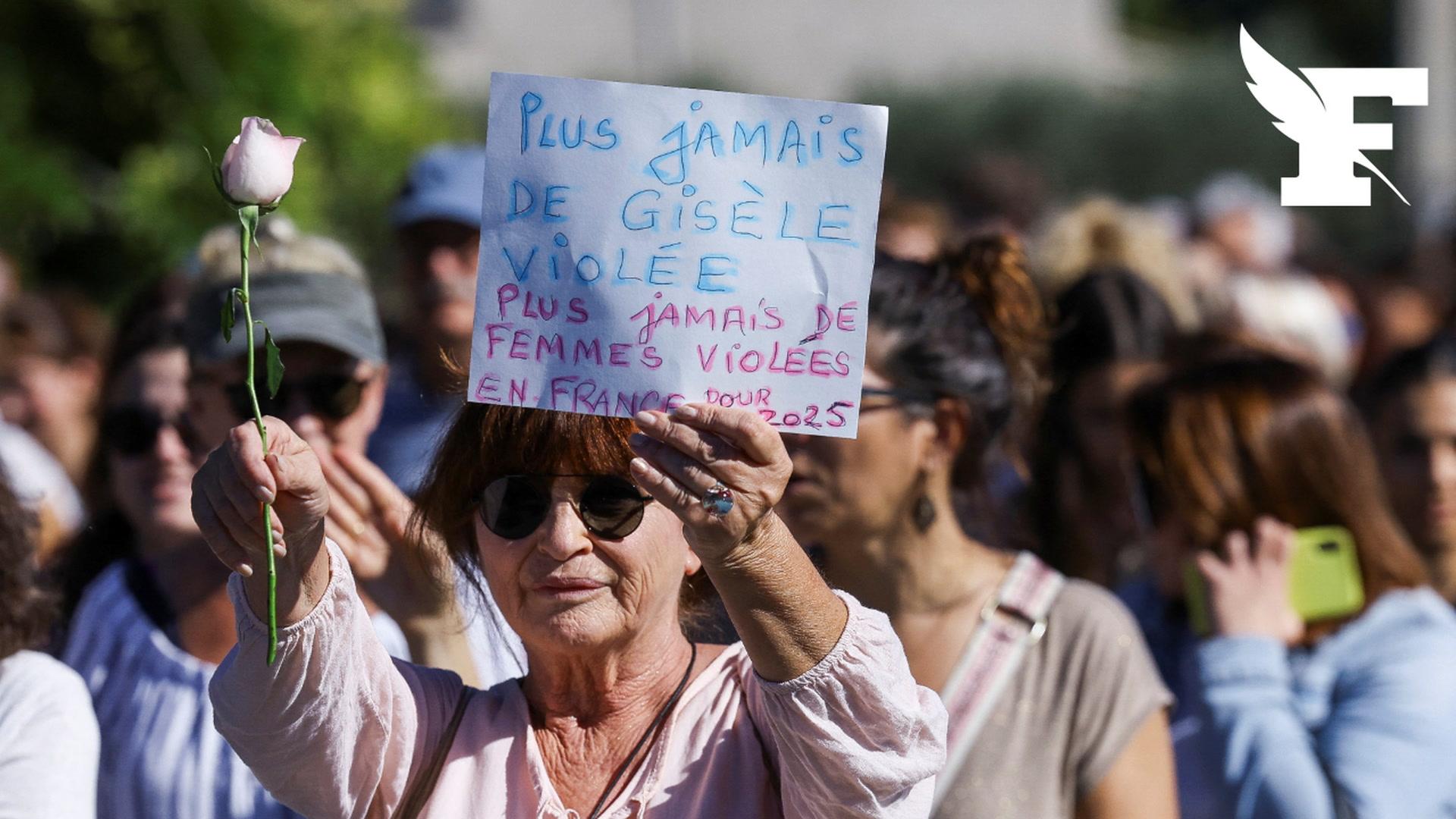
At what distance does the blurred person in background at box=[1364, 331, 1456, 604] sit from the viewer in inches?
162

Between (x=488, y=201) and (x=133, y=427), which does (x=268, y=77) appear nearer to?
(x=133, y=427)

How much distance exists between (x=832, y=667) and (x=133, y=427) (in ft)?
7.42

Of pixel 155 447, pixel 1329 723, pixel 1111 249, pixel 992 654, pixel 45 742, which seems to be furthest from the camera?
pixel 1111 249

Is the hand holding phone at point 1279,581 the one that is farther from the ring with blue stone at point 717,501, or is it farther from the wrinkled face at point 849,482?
the ring with blue stone at point 717,501

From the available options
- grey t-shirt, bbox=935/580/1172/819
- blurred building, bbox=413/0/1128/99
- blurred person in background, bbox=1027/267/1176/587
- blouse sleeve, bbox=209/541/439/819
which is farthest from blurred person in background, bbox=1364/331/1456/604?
blurred building, bbox=413/0/1128/99

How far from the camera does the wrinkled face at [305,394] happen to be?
305cm

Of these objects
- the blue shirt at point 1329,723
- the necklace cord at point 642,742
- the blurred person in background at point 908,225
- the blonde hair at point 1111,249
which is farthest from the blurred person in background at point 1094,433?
the necklace cord at point 642,742

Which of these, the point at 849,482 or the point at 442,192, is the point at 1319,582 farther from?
the point at 442,192

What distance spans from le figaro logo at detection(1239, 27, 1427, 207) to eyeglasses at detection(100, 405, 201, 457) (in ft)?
9.06

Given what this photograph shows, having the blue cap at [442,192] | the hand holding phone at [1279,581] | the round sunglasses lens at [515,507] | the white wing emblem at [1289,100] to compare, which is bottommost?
the hand holding phone at [1279,581]

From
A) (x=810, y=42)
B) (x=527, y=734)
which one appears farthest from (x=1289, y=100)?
(x=810, y=42)

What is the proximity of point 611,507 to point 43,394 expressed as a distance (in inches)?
165

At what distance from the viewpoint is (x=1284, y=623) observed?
3297mm

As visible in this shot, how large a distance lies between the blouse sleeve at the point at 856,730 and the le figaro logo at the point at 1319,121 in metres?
2.92
